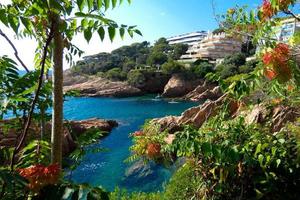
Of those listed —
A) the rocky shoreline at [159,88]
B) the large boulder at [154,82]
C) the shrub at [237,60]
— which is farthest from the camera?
the large boulder at [154,82]

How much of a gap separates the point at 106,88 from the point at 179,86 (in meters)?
15.5

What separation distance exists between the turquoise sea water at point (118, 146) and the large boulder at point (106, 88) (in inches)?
352

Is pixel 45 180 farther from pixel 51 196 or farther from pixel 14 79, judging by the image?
pixel 14 79

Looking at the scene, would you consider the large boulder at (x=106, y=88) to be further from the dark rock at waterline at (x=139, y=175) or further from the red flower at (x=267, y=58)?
the red flower at (x=267, y=58)

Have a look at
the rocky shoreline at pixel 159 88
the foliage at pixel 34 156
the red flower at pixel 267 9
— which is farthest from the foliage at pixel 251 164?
the rocky shoreline at pixel 159 88

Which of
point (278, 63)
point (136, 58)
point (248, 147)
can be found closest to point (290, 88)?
point (248, 147)

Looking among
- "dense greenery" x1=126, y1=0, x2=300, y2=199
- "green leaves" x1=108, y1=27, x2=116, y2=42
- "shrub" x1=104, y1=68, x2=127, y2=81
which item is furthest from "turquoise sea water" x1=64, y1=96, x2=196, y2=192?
"shrub" x1=104, y1=68, x2=127, y2=81

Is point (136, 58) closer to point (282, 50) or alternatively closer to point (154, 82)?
point (154, 82)

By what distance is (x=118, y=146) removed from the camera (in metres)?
26.9

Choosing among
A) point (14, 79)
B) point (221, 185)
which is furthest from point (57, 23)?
point (221, 185)

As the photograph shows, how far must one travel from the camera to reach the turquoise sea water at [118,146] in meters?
17.6

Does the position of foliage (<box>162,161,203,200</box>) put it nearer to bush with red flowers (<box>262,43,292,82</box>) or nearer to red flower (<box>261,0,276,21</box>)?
red flower (<box>261,0,276,21</box>)

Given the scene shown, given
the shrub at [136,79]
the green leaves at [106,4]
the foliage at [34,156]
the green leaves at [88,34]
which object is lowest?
the shrub at [136,79]

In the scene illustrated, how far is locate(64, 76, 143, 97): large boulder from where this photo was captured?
6938 cm
